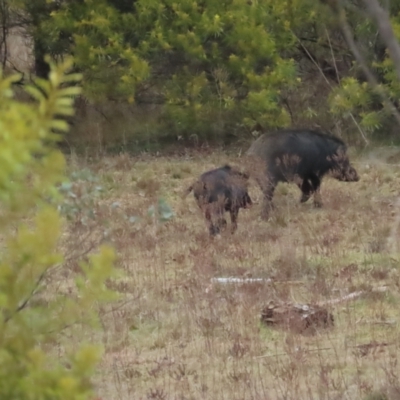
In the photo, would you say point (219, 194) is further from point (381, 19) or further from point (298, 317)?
point (381, 19)

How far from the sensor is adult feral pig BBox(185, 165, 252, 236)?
9.27 meters

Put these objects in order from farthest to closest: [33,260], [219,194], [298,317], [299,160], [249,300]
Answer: [299,160], [219,194], [249,300], [298,317], [33,260]

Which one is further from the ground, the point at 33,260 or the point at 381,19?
the point at 381,19

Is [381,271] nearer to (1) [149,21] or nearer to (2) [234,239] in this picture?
(2) [234,239]

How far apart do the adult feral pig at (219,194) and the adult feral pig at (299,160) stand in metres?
0.88

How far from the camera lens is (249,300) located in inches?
273

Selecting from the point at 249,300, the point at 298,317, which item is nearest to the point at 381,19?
the point at 298,317

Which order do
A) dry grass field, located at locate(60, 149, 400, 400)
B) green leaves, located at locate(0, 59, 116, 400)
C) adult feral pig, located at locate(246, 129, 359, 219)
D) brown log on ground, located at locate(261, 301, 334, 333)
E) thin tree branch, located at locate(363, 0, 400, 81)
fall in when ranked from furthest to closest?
adult feral pig, located at locate(246, 129, 359, 219)
brown log on ground, located at locate(261, 301, 334, 333)
dry grass field, located at locate(60, 149, 400, 400)
thin tree branch, located at locate(363, 0, 400, 81)
green leaves, located at locate(0, 59, 116, 400)

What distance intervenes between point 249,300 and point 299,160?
164 inches

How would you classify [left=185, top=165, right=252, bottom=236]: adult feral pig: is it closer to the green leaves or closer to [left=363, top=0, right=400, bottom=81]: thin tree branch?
[left=363, top=0, right=400, bottom=81]: thin tree branch

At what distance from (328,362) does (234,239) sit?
3.74 meters

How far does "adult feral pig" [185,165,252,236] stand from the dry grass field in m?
0.22

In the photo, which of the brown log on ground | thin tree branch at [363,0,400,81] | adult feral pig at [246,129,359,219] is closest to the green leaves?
thin tree branch at [363,0,400,81]

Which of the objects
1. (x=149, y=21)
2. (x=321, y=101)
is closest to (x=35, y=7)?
(x=149, y=21)
